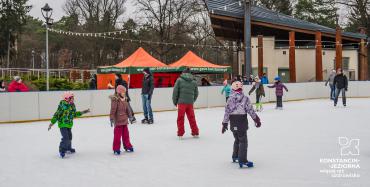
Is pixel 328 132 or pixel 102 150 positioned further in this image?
pixel 328 132

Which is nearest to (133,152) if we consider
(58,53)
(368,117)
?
(368,117)

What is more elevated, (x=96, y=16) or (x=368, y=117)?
(x=96, y=16)

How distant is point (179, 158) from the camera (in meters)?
7.49

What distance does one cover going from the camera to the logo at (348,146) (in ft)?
25.3

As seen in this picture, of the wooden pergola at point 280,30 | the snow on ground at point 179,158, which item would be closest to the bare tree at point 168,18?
the wooden pergola at point 280,30

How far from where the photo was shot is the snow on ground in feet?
19.1

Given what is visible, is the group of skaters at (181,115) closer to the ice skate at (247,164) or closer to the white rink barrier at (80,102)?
the ice skate at (247,164)

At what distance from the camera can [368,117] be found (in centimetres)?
1415

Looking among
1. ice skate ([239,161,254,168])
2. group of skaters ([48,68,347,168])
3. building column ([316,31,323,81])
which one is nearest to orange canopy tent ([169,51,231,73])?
building column ([316,31,323,81])

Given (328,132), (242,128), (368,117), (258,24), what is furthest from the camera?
(258,24)

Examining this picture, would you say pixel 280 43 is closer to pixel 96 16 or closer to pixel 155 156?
pixel 96 16

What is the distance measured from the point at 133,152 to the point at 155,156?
0.64 metres

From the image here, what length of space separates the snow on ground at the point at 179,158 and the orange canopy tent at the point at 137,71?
1254 cm

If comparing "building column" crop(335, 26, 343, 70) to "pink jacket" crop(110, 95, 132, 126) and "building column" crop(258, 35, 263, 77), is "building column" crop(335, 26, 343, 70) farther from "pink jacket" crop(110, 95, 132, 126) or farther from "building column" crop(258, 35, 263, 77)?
"pink jacket" crop(110, 95, 132, 126)
